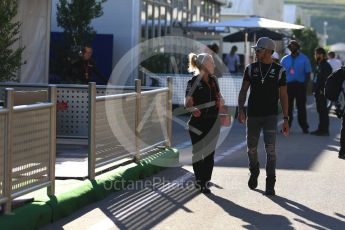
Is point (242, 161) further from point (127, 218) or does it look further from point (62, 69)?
point (62, 69)

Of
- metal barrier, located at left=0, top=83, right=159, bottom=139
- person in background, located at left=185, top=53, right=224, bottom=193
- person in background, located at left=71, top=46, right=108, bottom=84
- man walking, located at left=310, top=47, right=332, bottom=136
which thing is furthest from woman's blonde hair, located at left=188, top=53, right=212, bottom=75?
man walking, located at left=310, top=47, right=332, bottom=136

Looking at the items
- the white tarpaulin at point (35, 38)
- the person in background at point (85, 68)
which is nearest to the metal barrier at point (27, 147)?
the person in background at point (85, 68)

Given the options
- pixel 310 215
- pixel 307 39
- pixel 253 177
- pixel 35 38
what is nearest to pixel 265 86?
pixel 253 177

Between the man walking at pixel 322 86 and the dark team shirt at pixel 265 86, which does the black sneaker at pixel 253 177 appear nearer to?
the dark team shirt at pixel 265 86

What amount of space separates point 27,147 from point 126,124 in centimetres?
337

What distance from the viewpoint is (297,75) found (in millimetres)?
18625

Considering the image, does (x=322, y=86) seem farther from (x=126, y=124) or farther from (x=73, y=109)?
(x=126, y=124)

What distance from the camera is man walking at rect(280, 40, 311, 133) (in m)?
18.5

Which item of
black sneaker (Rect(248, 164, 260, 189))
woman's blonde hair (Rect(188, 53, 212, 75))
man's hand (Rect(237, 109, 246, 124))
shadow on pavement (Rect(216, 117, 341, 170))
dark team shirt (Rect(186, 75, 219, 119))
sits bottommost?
shadow on pavement (Rect(216, 117, 341, 170))

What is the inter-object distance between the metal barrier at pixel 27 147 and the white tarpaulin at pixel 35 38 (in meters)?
8.62

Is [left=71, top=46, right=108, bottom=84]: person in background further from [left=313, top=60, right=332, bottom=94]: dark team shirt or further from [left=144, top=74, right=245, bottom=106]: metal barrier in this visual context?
[left=144, top=74, right=245, bottom=106]: metal barrier

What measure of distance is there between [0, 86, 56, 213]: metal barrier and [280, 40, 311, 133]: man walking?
10.6 metres

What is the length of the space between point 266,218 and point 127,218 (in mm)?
1403

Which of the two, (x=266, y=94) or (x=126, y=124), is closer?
(x=266, y=94)
